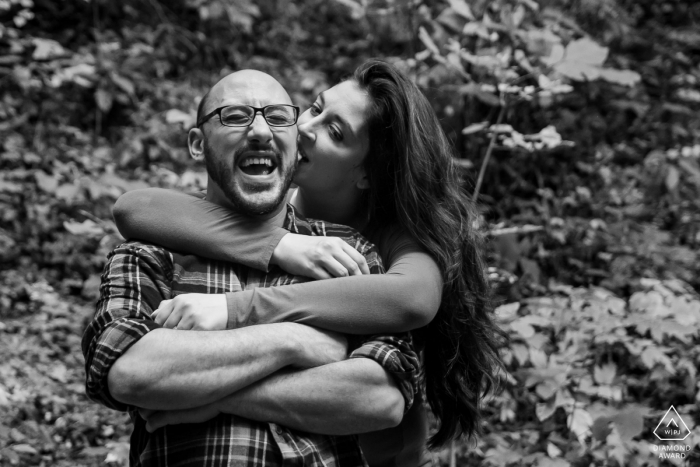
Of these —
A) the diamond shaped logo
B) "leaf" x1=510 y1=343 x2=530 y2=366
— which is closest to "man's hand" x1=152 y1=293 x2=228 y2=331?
"leaf" x1=510 y1=343 x2=530 y2=366

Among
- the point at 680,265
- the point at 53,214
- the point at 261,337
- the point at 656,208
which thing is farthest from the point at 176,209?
the point at 656,208

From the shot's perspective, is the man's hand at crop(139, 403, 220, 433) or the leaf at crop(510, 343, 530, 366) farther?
the leaf at crop(510, 343, 530, 366)

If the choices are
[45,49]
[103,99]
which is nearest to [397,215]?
[103,99]

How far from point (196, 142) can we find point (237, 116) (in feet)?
0.78

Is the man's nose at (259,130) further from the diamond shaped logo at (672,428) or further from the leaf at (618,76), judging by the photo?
the leaf at (618,76)

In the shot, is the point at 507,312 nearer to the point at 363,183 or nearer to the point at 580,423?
the point at 580,423

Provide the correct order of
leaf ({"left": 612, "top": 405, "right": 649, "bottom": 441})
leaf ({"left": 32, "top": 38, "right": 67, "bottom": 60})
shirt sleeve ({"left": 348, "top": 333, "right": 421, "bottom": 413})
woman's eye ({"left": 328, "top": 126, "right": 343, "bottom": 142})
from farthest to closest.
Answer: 1. leaf ({"left": 32, "top": 38, "right": 67, "bottom": 60})
2. leaf ({"left": 612, "top": 405, "right": 649, "bottom": 441})
3. woman's eye ({"left": 328, "top": 126, "right": 343, "bottom": 142})
4. shirt sleeve ({"left": 348, "top": 333, "right": 421, "bottom": 413})

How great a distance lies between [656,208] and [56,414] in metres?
4.60

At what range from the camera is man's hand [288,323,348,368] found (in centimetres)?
209

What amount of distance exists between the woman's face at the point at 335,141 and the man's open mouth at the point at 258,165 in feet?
0.92

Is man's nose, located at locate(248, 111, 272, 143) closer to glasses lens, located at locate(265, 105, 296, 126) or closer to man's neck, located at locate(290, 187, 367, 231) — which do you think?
glasses lens, located at locate(265, 105, 296, 126)

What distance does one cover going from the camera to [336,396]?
208 cm

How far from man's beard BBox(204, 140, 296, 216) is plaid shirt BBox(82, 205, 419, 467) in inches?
7.8

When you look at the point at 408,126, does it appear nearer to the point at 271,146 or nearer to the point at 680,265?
the point at 271,146
